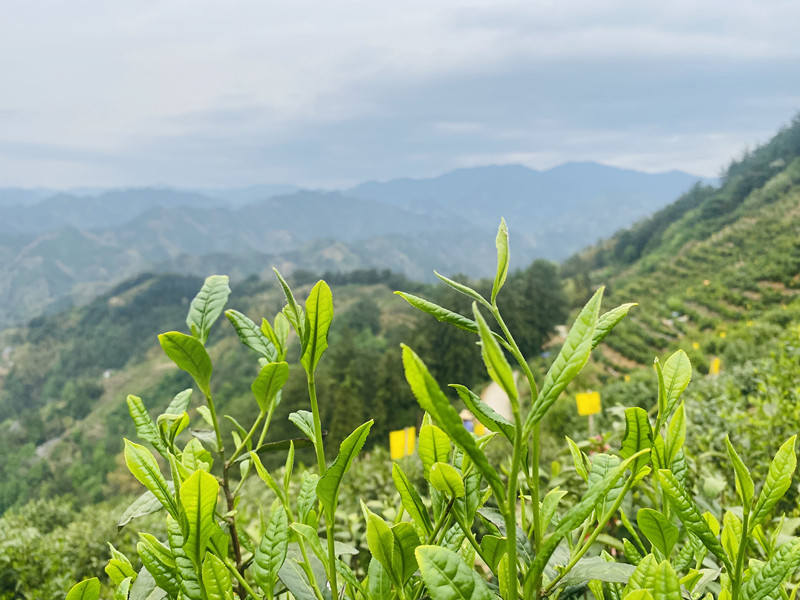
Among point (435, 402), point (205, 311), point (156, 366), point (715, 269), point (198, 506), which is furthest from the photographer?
point (156, 366)

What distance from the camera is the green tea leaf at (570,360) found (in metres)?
0.39

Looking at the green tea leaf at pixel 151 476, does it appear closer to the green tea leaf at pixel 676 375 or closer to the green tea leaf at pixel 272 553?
the green tea leaf at pixel 272 553

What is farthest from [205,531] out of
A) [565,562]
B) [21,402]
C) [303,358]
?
[21,402]

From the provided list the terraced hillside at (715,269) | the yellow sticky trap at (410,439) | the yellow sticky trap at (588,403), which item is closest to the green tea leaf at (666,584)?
the yellow sticky trap at (588,403)

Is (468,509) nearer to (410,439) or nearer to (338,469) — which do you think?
(338,469)

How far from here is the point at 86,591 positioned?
1.87 ft

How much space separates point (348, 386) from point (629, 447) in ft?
71.3

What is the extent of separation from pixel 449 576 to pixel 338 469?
160 millimetres

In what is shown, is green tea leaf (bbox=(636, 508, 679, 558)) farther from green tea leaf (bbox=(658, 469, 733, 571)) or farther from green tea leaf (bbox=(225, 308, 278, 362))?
green tea leaf (bbox=(225, 308, 278, 362))

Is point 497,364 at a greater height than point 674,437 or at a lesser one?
greater

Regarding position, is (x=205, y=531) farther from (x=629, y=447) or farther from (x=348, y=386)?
(x=348, y=386)

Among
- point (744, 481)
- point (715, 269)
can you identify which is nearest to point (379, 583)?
point (744, 481)

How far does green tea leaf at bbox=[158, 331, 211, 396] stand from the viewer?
59 centimetres

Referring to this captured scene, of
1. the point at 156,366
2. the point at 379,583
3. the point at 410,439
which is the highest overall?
the point at 379,583
